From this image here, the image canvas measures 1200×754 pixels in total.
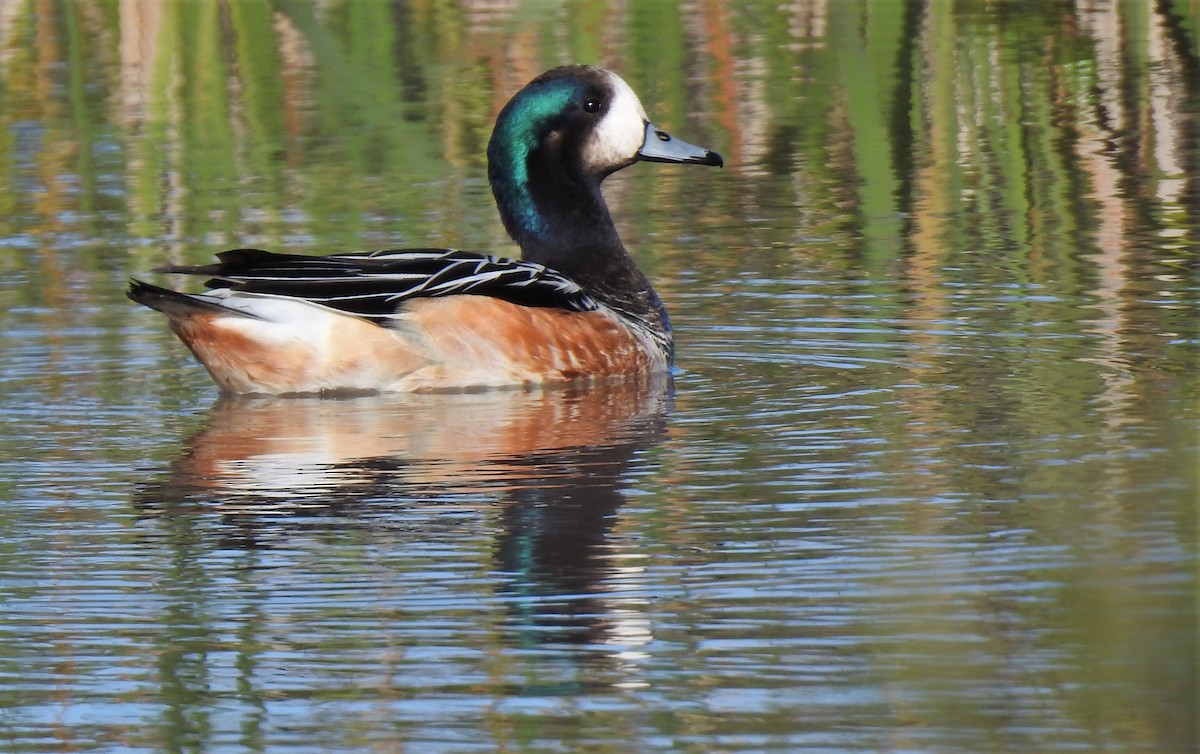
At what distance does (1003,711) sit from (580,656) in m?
0.96

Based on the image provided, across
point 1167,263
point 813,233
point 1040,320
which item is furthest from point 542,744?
point 813,233

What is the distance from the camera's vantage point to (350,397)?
861 centimetres

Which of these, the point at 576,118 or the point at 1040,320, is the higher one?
the point at 576,118

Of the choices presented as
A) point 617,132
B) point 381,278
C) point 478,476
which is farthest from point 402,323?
point 478,476

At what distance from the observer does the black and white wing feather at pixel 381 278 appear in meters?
8.32

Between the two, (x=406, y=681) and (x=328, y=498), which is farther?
(x=328, y=498)

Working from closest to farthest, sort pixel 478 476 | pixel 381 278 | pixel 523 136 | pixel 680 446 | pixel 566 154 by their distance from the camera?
pixel 478 476
pixel 680 446
pixel 381 278
pixel 523 136
pixel 566 154

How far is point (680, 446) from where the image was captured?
736cm

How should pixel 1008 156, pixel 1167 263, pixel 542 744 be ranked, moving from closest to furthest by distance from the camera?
pixel 542 744
pixel 1167 263
pixel 1008 156

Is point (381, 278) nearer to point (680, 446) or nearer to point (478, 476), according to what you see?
point (680, 446)

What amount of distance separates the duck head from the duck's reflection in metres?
1.19

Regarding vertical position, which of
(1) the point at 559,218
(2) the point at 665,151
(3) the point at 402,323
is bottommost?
(3) the point at 402,323

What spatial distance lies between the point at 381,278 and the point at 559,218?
1486 mm

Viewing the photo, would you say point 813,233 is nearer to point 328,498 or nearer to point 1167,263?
point 1167,263
